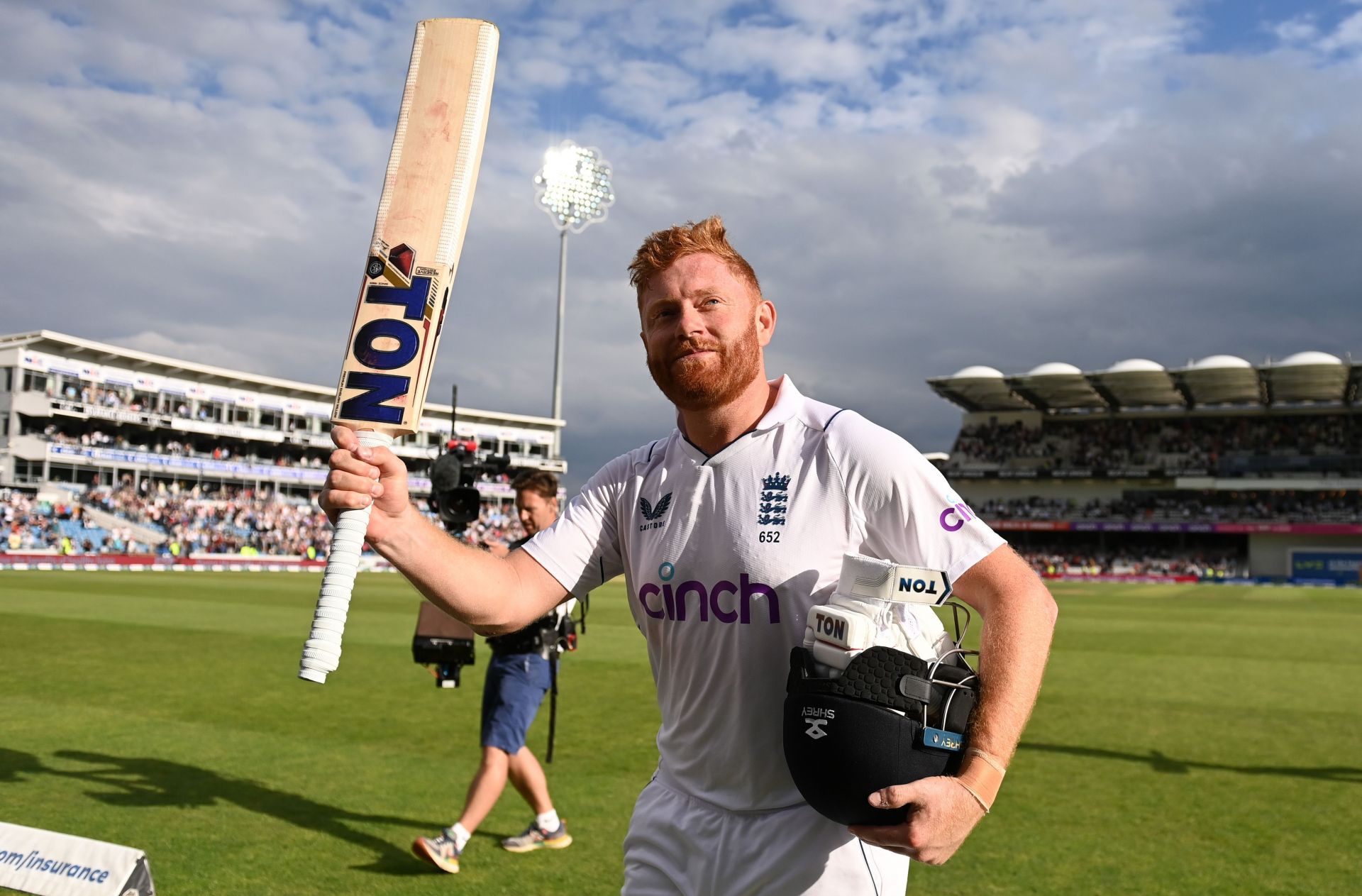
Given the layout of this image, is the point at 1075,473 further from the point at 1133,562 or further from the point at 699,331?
the point at 699,331

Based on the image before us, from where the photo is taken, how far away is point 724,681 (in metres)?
2.50

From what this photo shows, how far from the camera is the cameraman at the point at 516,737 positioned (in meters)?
6.02

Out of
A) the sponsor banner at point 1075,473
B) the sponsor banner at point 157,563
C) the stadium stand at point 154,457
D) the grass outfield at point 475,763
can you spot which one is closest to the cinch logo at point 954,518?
the grass outfield at point 475,763

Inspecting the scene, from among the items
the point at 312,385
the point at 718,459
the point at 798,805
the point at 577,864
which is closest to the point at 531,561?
the point at 718,459

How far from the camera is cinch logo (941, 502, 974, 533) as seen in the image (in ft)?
7.68

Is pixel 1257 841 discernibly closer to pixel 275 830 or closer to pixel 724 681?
pixel 724 681

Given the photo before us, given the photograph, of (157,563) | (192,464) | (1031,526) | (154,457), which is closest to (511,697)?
(157,563)

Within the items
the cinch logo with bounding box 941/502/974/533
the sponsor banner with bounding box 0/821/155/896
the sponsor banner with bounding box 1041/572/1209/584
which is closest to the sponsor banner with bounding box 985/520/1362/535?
the sponsor banner with bounding box 1041/572/1209/584

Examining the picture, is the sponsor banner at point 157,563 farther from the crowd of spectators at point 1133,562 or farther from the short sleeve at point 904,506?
the crowd of spectators at point 1133,562

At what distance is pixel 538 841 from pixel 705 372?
15.2 feet

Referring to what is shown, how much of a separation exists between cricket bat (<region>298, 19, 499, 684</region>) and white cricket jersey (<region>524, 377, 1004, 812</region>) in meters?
0.80

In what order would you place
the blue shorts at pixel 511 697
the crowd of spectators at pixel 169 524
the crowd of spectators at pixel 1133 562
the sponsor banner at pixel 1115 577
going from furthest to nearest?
the crowd of spectators at pixel 1133 562 → the sponsor banner at pixel 1115 577 → the crowd of spectators at pixel 169 524 → the blue shorts at pixel 511 697

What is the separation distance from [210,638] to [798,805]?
16.5 metres

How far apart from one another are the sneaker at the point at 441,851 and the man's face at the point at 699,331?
13.4 feet
